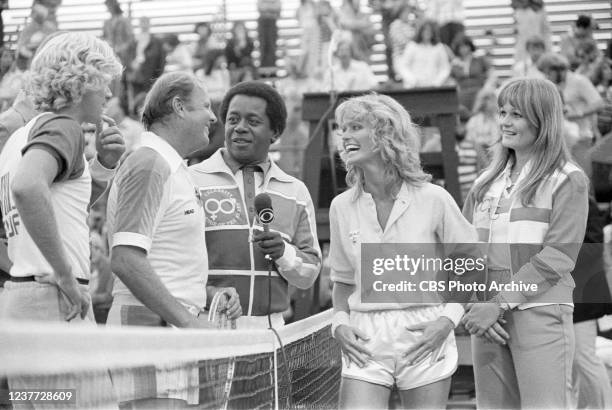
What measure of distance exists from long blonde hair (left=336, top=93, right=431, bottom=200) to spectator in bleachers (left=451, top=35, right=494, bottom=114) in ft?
34.0

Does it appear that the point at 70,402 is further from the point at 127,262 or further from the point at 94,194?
the point at 94,194

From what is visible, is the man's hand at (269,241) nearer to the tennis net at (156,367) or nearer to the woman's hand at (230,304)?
the woman's hand at (230,304)

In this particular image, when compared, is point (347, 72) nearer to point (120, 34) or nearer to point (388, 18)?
point (388, 18)

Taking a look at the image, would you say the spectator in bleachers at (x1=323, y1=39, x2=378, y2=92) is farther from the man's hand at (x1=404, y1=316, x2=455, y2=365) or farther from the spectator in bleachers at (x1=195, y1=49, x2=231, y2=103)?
the man's hand at (x1=404, y1=316, x2=455, y2=365)

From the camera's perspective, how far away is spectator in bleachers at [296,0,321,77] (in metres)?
16.2

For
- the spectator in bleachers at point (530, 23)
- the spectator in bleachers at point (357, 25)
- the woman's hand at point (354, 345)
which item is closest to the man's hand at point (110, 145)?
the woman's hand at point (354, 345)

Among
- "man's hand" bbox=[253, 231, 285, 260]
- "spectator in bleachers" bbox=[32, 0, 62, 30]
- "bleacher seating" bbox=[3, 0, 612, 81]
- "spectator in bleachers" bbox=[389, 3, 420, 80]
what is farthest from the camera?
"bleacher seating" bbox=[3, 0, 612, 81]

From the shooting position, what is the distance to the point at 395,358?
4.00 metres

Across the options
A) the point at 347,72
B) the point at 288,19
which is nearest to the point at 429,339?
the point at 347,72

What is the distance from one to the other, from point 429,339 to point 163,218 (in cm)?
107

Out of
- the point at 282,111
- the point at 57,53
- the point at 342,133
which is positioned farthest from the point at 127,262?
the point at 282,111

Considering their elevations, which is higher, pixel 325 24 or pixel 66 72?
pixel 325 24

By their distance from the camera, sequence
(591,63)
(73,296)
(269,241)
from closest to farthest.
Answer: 1. (73,296)
2. (269,241)
3. (591,63)

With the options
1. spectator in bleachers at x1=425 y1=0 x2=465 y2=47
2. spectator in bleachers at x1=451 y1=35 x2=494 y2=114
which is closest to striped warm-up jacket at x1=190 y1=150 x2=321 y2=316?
spectator in bleachers at x1=451 y1=35 x2=494 y2=114
